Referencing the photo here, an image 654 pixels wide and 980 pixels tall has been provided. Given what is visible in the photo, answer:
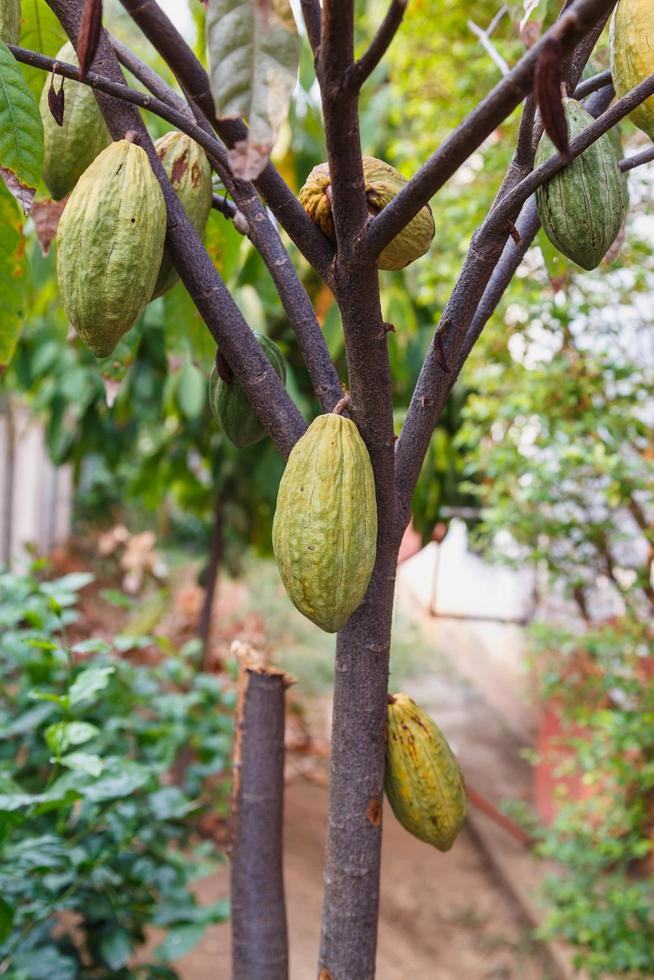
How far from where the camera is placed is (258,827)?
87cm

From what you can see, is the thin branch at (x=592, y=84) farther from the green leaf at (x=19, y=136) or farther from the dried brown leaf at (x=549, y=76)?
the green leaf at (x=19, y=136)

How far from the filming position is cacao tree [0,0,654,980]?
468mm

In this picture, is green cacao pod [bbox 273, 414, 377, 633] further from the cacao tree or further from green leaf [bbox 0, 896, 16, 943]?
green leaf [bbox 0, 896, 16, 943]

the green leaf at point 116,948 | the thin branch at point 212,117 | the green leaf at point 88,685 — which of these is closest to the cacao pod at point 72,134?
the thin branch at point 212,117

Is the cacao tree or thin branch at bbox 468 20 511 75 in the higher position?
thin branch at bbox 468 20 511 75

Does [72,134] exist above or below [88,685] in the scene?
above

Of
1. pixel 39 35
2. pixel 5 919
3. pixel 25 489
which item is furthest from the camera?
pixel 25 489

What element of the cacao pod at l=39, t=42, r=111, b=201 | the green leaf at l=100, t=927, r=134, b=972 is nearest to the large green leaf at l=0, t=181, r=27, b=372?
the cacao pod at l=39, t=42, r=111, b=201

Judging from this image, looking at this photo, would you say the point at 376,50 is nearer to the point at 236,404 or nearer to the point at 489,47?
the point at 236,404

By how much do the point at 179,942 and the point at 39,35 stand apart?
111 centimetres

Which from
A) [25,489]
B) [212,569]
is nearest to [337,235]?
[212,569]

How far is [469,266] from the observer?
625 millimetres

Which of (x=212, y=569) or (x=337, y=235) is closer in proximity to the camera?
(x=337, y=235)

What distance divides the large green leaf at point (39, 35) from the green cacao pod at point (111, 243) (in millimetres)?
253
